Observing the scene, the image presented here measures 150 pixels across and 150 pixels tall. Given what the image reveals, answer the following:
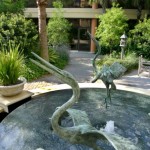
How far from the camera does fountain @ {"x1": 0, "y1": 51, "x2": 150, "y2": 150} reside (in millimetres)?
3275

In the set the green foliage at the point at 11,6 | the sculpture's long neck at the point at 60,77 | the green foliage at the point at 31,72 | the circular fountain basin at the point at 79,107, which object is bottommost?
the green foliage at the point at 31,72

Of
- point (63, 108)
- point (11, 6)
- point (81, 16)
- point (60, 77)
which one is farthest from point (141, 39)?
point (60, 77)

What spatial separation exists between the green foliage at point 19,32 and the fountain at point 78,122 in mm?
6711

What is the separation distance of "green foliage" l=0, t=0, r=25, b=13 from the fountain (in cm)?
1143

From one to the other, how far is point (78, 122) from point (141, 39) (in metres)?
15.9

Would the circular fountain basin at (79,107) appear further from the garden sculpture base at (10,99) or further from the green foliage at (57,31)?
the green foliage at (57,31)

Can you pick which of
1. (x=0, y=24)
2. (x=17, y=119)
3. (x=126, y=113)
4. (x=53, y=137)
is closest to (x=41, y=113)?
(x=17, y=119)

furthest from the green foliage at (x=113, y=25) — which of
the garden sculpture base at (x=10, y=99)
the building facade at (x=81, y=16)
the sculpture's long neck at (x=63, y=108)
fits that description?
the sculpture's long neck at (x=63, y=108)

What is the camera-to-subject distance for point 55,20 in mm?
18672

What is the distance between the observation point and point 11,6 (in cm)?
1672

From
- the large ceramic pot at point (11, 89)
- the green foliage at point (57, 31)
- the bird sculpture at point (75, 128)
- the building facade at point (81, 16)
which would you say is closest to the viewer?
the bird sculpture at point (75, 128)

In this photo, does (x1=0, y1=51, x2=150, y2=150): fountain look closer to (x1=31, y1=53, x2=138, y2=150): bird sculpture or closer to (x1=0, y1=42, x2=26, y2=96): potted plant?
(x1=31, y1=53, x2=138, y2=150): bird sculpture

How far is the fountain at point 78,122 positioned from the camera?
3275 mm

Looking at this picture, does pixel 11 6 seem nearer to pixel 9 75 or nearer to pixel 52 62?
pixel 52 62
